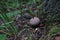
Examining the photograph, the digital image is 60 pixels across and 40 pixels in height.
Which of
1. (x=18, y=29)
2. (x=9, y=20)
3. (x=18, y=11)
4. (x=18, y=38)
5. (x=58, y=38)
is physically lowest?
(x=58, y=38)

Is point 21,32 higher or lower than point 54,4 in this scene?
lower

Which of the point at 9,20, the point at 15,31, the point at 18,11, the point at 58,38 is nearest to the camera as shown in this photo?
the point at 58,38

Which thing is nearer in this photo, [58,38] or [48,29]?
[58,38]

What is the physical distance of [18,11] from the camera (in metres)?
2.70

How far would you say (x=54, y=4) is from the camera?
2.44 meters

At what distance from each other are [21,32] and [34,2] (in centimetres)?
68

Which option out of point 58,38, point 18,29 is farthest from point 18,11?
point 58,38

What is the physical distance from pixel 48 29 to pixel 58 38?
21cm

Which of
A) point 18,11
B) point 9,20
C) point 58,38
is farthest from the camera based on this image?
point 18,11

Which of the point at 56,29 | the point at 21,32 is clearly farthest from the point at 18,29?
the point at 56,29

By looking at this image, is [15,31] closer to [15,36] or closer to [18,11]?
[15,36]

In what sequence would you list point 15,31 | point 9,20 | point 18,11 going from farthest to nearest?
point 18,11 < point 9,20 < point 15,31

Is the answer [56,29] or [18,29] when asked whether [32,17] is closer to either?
[18,29]

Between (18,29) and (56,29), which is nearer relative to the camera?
(56,29)
